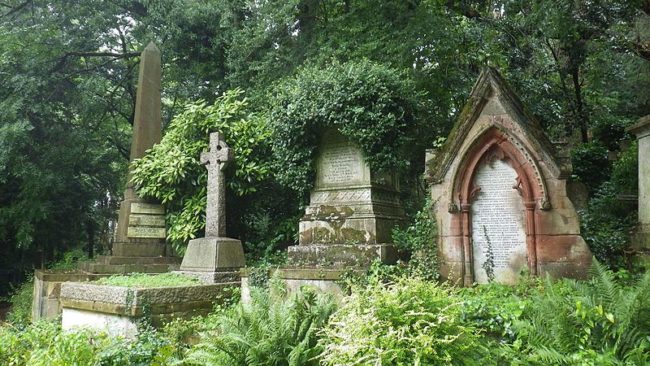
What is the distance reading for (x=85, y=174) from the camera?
57.1 ft

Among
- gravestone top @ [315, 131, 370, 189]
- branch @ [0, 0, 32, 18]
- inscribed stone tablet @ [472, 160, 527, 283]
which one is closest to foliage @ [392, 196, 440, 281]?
inscribed stone tablet @ [472, 160, 527, 283]

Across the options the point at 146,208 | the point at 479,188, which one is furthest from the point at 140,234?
the point at 479,188

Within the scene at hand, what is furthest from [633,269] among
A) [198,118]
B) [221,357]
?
[198,118]

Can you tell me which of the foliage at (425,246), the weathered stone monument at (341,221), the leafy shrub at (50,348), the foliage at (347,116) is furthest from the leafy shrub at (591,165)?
the leafy shrub at (50,348)

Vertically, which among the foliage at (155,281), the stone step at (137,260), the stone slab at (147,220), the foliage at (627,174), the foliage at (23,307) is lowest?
the foliage at (23,307)

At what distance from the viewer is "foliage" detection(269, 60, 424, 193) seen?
8031 millimetres

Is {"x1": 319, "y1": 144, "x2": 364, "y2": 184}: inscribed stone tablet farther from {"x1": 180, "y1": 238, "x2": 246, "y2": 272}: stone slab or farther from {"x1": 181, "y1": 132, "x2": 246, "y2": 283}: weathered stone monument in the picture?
{"x1": 180, "y1": 238, "x2": 246, "y2": 272}: stone slab

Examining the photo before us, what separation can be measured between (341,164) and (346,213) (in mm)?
957

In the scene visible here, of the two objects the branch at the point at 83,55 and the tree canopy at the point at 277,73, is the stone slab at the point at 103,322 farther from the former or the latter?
the branch at the point at 83,55

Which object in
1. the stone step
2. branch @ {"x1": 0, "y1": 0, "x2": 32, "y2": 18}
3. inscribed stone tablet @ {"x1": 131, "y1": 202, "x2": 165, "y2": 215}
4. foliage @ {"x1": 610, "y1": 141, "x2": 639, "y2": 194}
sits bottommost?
the stone step

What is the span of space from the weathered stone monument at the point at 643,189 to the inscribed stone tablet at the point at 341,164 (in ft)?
14.7

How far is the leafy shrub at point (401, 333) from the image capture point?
3830 mm

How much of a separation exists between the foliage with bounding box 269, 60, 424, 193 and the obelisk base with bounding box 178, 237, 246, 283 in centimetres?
163

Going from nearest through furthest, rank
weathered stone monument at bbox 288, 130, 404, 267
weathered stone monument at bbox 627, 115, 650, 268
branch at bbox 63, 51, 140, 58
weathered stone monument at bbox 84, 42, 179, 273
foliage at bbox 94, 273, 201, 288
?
weathered stone monument at bbox 627, 115, 650, 268 → foliage at bbox 94, 273, 201, 288 → weathered stone monument at bbox 288, 130, 404, 267 → weathered stone monument at bbox 84, 42, 179, 273 → branch at bbox 63, 51, 140, 58
